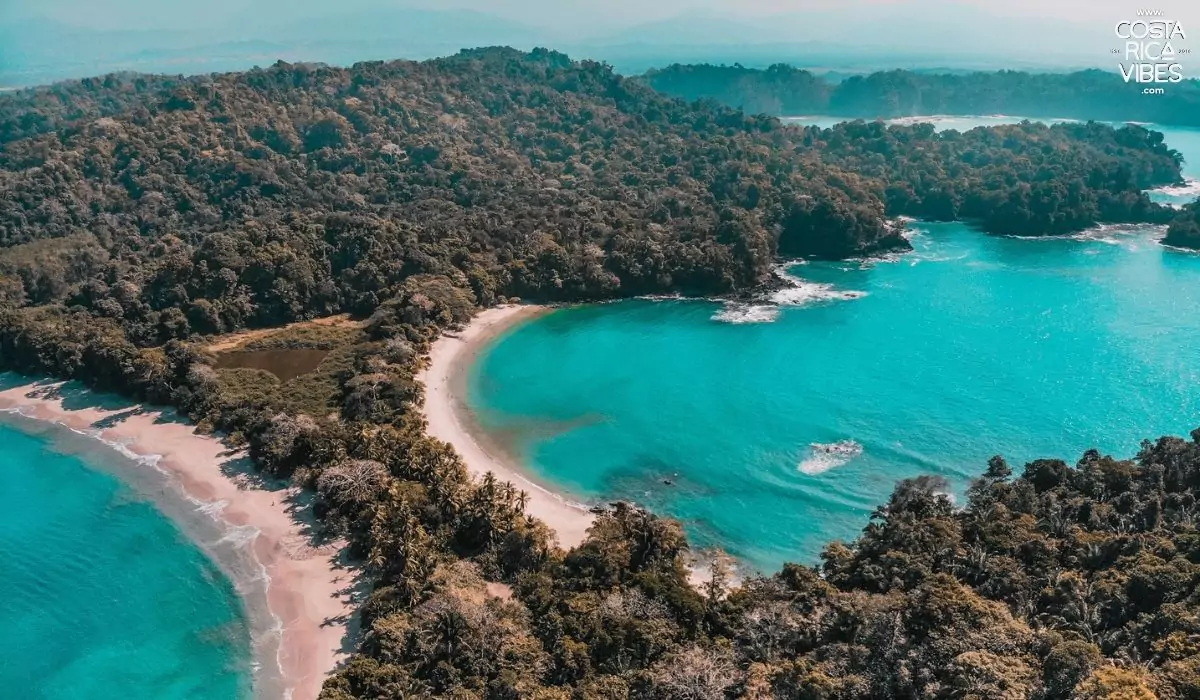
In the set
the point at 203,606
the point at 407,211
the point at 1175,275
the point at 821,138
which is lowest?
the point at 203,606

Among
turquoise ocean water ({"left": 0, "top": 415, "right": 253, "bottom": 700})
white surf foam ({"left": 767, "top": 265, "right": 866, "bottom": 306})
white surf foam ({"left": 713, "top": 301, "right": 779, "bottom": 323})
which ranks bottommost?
turquoise ocean water ({"left": 0, "top": 415, "right": 253, "bottom": 700})

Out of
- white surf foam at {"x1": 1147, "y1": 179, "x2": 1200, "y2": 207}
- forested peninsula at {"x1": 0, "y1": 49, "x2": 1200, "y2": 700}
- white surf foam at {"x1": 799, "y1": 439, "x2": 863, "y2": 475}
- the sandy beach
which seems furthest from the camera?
white surf foam at {"x1": 1147, "y1": 179, "x2": 1200, "y2": 207}

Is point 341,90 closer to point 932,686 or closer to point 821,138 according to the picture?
point 821,138

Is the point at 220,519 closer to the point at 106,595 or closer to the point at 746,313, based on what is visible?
the point at 106,595

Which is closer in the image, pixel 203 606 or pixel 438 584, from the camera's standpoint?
pixel 438 584

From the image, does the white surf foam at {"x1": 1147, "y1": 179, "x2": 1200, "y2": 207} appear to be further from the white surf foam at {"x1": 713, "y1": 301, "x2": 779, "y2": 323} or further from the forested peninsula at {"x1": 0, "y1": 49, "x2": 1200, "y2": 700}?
the white surf foam at {"x1": 713, "y1": 301, "x2": 779, "y2": 323}

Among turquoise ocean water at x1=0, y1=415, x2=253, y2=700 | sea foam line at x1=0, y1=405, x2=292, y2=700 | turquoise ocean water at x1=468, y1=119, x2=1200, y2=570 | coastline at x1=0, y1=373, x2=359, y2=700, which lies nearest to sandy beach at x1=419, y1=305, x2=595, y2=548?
turquoise ocean water at x1=468, y1=119, x2=1200, y2=570

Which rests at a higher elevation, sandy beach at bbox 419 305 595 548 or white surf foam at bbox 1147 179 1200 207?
white surf foam at bbox 1147 179 1200 207

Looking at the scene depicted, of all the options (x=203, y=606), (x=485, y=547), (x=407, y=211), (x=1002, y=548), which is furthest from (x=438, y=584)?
(x=407, y=211)
